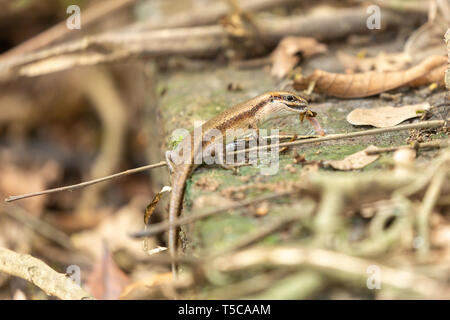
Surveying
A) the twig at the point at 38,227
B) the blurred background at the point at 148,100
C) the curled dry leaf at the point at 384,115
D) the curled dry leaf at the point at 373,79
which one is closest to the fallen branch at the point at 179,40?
the blurred background at the point at 148,100

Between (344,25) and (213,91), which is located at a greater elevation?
(344,25)

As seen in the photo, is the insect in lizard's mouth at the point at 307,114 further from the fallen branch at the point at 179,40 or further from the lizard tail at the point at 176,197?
the fallen branch at the point at 179,40

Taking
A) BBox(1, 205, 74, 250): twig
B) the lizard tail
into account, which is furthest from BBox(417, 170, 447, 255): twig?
BBox(1, 205, 74, 250): twig

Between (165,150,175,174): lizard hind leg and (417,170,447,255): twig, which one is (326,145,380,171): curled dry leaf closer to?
(417,170,447,255): twig

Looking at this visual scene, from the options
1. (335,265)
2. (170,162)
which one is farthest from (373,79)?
(335,265)

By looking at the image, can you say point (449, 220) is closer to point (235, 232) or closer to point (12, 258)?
point (235, 232)

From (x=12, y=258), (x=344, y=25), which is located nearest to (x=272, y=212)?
(x=12, y=258)

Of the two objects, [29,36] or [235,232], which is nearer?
[235,232]

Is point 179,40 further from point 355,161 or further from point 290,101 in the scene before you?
point 355,161
